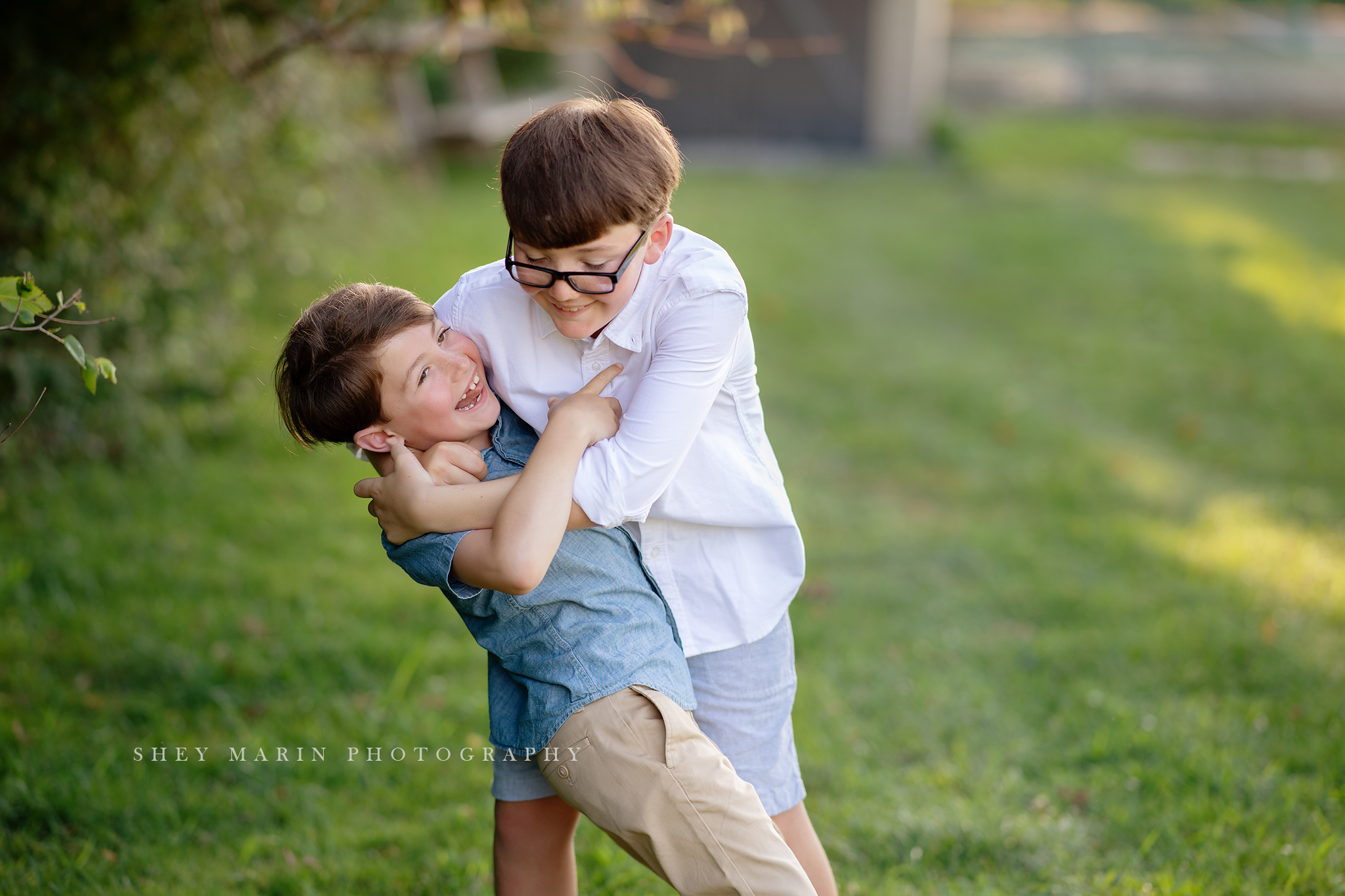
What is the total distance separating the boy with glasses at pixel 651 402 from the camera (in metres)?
1.62

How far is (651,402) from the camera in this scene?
64.9 inches

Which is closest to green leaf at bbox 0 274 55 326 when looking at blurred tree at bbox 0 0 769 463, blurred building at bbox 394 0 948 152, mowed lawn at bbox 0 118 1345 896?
mowed lawn at bbox 0 118 1345 896

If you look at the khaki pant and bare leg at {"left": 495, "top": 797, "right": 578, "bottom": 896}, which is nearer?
the khaki pant

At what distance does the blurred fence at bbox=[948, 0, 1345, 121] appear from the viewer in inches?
623

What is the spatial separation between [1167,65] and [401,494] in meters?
18.1

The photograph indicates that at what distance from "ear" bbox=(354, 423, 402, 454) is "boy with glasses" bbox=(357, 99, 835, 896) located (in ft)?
0.25

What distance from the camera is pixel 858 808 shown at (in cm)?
277

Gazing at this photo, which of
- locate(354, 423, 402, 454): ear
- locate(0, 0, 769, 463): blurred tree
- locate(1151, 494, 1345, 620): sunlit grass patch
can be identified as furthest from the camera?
locate(0, 0, 769, 463): blurred tree

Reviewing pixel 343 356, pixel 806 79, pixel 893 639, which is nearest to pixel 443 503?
pixel 343 356

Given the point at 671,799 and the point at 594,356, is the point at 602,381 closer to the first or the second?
the point at 594,356

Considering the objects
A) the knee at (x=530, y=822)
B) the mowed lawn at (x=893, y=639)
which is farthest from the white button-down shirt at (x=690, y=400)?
the mowed lawn at (x=893, y=639)

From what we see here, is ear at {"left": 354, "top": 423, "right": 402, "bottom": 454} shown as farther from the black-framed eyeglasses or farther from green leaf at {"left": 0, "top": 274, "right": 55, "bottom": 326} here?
green leaf at {"left": 0, "top": 274, "right": 55, "bottom": 326}

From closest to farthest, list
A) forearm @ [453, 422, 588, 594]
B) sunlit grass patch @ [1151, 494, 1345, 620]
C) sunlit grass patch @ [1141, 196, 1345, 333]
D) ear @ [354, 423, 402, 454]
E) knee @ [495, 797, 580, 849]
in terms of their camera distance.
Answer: forearm @ [453, 422, 588, 594] < ear @ [354, 423, 402, 454] < knee @ [495, 797, 580, 849] < sunlit grass patch @ [1151, 494, 1345, 620] < sunlit grass patch @ [1141, 196, 1345, 333]

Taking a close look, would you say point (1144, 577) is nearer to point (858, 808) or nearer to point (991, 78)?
point (858, 808)
